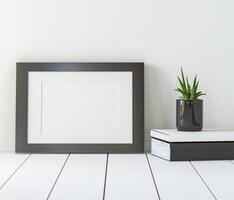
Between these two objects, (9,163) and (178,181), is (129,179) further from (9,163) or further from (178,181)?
(9,163)

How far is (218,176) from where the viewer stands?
1.23 m

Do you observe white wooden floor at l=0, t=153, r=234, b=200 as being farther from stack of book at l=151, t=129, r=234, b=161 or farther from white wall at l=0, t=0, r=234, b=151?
white wall at l=0, t=0, r=234, b=151

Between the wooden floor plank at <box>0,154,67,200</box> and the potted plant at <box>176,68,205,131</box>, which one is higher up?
the potted plant at <box>176,68,205,131</box>

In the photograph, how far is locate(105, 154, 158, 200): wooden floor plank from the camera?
102 centimetres

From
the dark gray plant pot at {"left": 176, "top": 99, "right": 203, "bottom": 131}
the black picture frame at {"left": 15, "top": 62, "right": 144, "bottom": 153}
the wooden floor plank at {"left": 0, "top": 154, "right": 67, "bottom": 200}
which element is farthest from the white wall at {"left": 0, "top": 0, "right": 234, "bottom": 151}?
the wooden floor plank at {"left": 0, "top": 154, "right": 67, "bottom": 200}

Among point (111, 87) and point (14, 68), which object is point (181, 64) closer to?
Result: point (111, 87)

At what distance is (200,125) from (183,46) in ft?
1.11

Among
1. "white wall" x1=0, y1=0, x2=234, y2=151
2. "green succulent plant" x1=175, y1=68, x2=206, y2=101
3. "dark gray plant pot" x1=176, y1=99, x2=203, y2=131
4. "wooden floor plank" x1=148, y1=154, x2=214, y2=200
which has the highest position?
"white wall" x1=0, y1=0, x2=234, y2=151

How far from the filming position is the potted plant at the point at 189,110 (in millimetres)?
1527

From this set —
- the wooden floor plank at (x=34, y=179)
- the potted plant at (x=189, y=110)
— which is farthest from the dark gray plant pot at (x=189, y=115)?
the wooden floor plank at (x=34, y=179)

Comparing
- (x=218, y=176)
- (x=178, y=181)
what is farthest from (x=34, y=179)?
(x=218, y=176)

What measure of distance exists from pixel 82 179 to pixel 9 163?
36 cm

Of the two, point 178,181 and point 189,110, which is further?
point 189,110

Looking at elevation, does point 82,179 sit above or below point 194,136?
below
